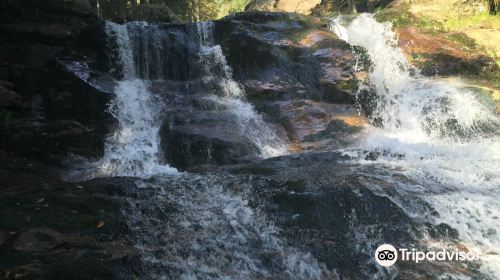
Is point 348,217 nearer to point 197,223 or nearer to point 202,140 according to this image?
point 197,223

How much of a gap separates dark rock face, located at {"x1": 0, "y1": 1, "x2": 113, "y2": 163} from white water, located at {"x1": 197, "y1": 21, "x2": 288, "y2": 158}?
3.18 meters

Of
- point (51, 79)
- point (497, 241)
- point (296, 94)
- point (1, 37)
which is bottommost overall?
point (497, 241)

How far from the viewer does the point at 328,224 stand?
20.3 ft

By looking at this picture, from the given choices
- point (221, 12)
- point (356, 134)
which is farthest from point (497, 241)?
point (221, 12)

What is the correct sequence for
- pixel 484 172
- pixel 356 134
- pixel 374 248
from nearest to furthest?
pixel 374 248
pixel 484 172
pixel 356 134

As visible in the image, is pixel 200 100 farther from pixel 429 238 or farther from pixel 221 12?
pixel 221 12

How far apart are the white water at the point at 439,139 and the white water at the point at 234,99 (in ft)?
7.56

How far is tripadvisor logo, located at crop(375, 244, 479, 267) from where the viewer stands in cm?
558

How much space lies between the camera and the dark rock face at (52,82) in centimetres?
1039

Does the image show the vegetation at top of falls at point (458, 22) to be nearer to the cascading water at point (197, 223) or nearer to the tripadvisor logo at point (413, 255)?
the cascading water at point (197, 223)

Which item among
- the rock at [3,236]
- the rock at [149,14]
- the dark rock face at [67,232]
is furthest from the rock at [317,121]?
the rock at [149,14]

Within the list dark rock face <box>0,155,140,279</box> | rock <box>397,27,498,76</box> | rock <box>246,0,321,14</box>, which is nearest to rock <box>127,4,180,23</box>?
rock <box>246,0,321,14</box>

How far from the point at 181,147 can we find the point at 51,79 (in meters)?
4.15

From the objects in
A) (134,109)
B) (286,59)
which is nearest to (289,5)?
(286,59)
